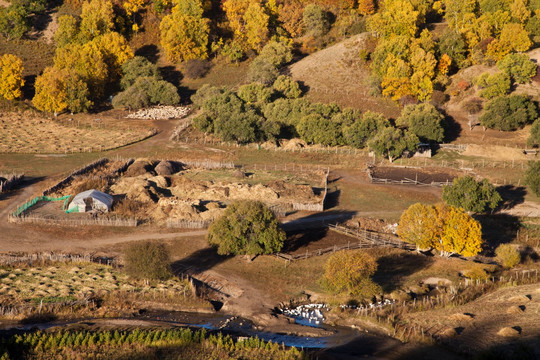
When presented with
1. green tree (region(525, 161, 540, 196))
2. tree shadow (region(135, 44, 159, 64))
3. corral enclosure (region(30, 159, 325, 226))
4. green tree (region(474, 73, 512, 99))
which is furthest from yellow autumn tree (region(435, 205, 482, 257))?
tree shadow (region(135, 44, 159, 64))

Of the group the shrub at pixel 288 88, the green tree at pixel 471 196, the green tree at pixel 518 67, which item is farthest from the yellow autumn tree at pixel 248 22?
the green tree at pixel 471 196

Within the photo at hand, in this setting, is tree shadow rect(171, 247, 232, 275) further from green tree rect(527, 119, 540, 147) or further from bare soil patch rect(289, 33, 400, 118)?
bare soil patch rect(289, 33, 400, 118)

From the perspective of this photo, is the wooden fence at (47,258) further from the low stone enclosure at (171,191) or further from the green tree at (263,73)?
the green tree at (263,73)

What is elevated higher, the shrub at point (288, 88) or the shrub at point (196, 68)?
the shrub at point (196, 68)

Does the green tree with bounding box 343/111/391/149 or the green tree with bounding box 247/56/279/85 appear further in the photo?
the green tree with bounding box 247/56/279/85

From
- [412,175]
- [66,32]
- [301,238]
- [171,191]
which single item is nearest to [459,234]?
[301,238]

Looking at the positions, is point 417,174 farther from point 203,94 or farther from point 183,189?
point 203,94
